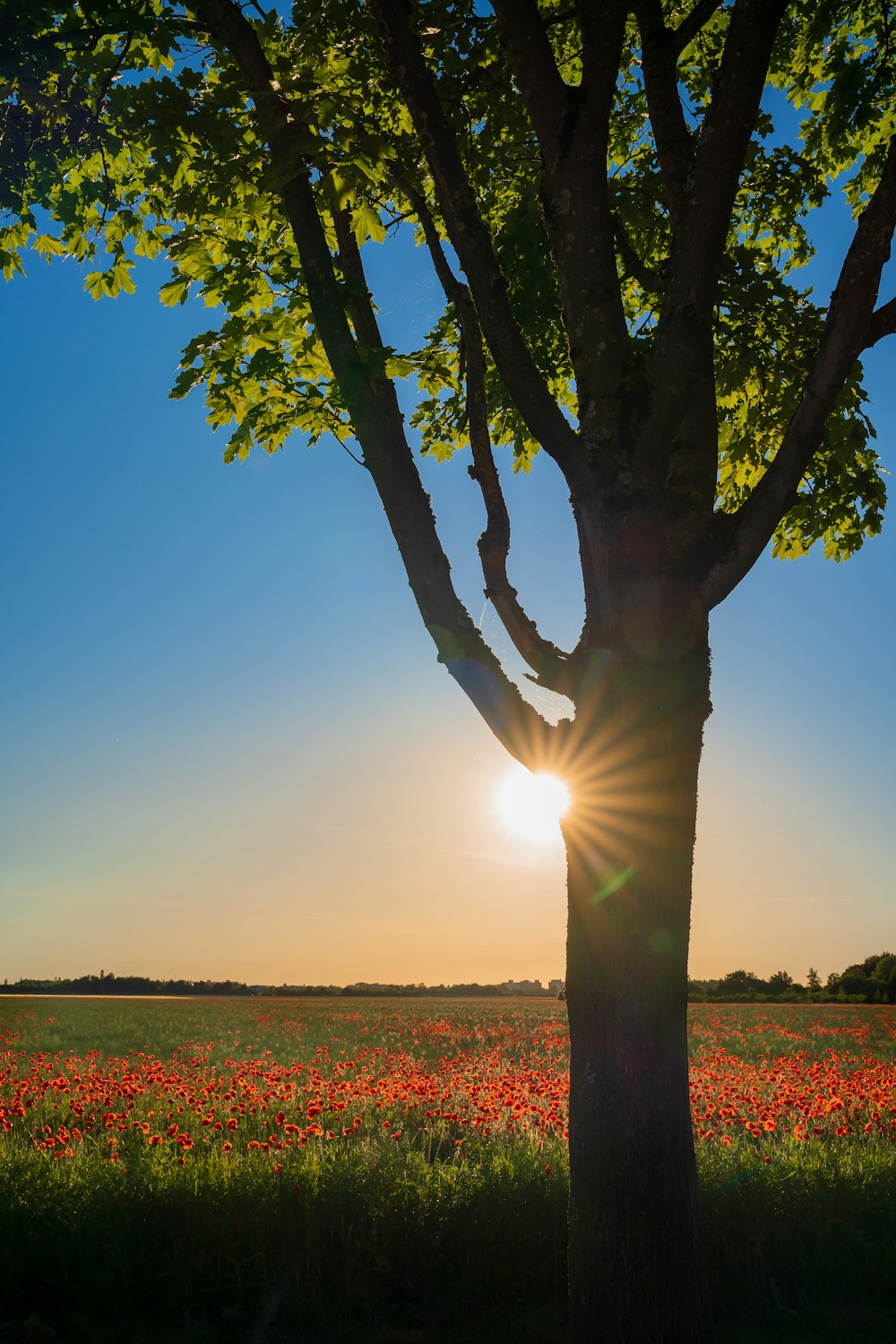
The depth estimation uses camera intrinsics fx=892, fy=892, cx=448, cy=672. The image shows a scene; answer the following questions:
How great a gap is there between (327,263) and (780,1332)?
23.7 ft

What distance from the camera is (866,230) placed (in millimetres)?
4930

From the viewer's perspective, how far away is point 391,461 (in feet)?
17.8

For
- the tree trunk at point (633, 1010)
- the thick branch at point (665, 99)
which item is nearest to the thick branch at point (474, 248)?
the tree trunk at point (633, 1010)

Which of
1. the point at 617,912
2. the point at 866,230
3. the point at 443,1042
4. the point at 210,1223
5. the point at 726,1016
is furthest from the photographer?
the point at 726,1016

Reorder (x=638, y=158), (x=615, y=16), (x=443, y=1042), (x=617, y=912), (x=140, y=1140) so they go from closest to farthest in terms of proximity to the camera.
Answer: (x=617, y=912) < (x=615, y=16) < (x=140, y=1140) < (x=638, y=158) < (x=443, y=1042)

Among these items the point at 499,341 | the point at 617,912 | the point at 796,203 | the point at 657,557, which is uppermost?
the point at 796,203

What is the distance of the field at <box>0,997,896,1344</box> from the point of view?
221 inches

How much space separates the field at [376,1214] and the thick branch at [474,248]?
5.20 m

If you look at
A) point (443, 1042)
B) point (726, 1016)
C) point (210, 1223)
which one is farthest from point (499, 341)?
point (726, 1016)

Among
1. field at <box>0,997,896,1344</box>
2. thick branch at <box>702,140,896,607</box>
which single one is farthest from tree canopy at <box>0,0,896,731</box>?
field at <box>0,997,896,1344</box>

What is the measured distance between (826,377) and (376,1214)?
6.03 m

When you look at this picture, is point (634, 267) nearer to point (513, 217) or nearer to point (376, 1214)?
point (513, 217)

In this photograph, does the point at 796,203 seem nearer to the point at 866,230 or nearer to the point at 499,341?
the point at 866,230

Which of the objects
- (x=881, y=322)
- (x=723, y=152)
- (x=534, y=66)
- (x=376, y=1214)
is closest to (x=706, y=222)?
(x=723, y=152)
